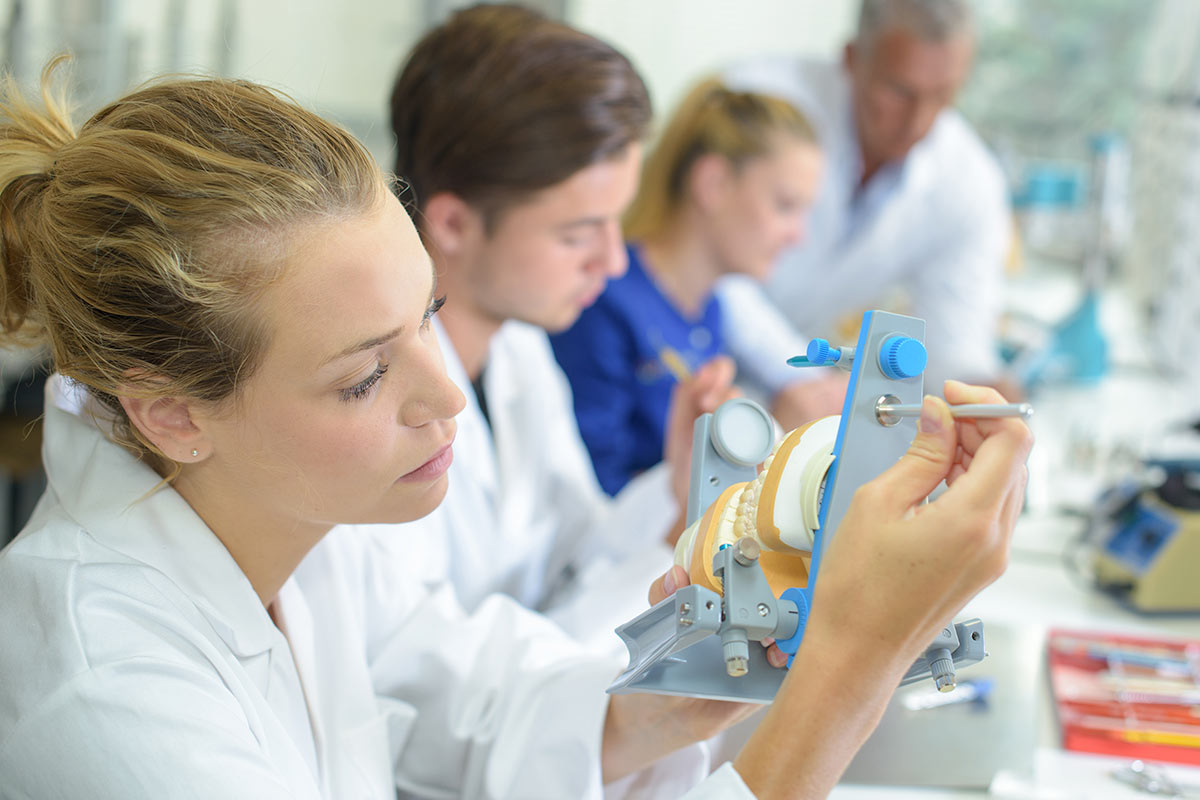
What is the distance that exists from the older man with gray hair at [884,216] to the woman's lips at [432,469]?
1578 mm

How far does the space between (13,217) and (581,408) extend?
1.30 metres

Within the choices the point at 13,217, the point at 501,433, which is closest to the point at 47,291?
the point at 13,217

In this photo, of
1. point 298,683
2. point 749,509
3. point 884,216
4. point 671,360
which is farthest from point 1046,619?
point 884,216

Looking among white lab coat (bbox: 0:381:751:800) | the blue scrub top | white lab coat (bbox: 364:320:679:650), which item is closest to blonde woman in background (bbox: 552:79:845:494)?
the blue scrub top

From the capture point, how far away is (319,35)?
91.0 inches

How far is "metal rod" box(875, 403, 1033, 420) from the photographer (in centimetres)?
61

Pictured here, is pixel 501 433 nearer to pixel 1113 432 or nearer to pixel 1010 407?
pixel 1010 407

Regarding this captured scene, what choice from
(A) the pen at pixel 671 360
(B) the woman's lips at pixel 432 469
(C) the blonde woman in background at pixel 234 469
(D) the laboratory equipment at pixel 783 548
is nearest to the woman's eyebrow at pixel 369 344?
(C) the blonde woman in background at pixel 234 469

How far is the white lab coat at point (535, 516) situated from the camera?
1.38 meters

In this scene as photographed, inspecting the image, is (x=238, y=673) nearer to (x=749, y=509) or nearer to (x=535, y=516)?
(x=749, y=509)

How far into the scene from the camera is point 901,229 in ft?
8.50

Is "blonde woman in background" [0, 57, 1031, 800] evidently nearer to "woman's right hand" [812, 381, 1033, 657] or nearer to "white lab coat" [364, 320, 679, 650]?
"woman's right hand" [812, 381, 1033, 657]

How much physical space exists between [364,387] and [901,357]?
→ 1.26 feet

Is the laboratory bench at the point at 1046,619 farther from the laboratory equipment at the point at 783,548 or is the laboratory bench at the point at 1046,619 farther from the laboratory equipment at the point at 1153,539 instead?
the laboratory equipment at the point at 783,548
